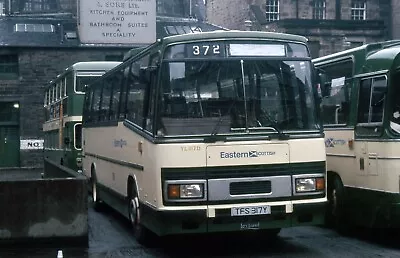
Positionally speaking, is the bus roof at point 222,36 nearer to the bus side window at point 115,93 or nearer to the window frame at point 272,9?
the bus side window at point 115,93

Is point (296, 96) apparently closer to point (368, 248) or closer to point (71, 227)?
point (368, 248)

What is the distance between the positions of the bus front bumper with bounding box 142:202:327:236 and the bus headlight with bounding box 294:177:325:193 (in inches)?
8.0

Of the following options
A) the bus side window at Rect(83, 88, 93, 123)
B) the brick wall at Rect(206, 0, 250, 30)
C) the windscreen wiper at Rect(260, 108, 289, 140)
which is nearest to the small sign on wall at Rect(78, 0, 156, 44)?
the bus side window at Rect(83, 88, 93, 123)

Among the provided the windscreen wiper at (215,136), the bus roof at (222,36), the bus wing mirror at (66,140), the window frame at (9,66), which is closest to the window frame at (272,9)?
the window frame at (9,66)

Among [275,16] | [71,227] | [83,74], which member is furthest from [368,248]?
[275,16]

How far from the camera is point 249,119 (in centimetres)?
1025

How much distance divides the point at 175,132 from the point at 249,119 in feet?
3.58

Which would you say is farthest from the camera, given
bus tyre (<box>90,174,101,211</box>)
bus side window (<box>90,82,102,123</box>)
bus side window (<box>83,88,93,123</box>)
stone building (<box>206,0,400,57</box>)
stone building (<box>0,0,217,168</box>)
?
stone building (<box>206,0,400,57</box>)

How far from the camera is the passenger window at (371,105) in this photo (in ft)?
36.9

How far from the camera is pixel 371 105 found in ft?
38.1

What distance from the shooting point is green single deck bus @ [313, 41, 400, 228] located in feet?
36.0

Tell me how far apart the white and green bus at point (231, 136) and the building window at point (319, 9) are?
150 feet

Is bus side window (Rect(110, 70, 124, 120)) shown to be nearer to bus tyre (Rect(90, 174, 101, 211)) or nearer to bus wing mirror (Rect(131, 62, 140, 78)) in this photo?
bus wing mirror (Rect(131, 62, 140, 78))

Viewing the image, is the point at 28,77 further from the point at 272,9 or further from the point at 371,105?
the point at 371,105
